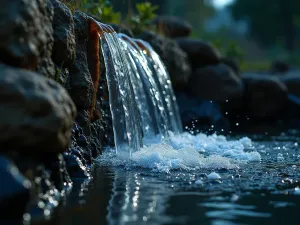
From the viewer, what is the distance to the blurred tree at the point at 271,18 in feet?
126

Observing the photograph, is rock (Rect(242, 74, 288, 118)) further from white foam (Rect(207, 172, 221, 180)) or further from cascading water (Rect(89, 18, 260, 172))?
white foam (Rect(207, 172, 221, 180))

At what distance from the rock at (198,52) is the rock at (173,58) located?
0.59 m

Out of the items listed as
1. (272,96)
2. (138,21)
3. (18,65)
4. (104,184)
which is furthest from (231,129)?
(18,65)

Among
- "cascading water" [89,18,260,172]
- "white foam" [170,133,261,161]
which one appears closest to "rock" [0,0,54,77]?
"cascading water" [89,18,260,172]

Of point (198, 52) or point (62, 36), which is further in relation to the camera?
point (198, 52)

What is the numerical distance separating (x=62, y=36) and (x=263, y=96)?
1075 cm

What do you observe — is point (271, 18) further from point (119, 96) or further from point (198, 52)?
point (119, 96)

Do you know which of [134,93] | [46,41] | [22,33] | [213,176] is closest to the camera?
[22,33]

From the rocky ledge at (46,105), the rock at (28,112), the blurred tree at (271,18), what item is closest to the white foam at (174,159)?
the rocky ledge at (46,105)

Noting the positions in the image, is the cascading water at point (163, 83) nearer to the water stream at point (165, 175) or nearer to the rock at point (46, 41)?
the water stream at point (165, 175)

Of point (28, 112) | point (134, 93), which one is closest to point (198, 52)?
point (134, 93)

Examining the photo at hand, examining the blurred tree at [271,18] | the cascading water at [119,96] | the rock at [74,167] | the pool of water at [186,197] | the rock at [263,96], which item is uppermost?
the blurred tree at [271,18]

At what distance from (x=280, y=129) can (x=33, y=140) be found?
→ 11.3 m

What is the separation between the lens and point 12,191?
13.6 feet
